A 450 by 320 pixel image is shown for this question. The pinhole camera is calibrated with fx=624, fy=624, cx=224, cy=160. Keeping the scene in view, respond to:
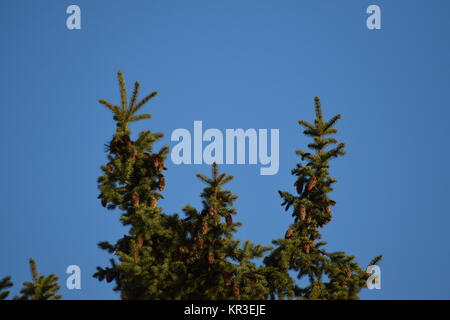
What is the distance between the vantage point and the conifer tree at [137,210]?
14.1 metres

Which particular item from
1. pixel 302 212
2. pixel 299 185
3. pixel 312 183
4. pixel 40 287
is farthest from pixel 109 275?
pixel 312 183

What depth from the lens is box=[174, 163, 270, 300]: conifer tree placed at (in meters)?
14.4

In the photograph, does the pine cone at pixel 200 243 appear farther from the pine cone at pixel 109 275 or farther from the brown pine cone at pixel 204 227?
the pine cone at pixel 109 275

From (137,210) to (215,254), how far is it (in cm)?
210

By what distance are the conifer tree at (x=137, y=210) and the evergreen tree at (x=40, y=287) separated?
1.14 metres

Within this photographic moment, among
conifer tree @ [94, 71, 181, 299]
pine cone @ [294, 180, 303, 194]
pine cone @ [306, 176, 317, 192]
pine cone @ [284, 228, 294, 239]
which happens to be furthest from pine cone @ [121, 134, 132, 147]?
pine cone @ [306, 176, 317, 192]

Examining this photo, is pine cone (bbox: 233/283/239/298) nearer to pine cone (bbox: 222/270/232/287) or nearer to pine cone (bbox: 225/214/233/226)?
pine cone (bbox: 222/270/232/287)

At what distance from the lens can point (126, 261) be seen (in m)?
14.1
